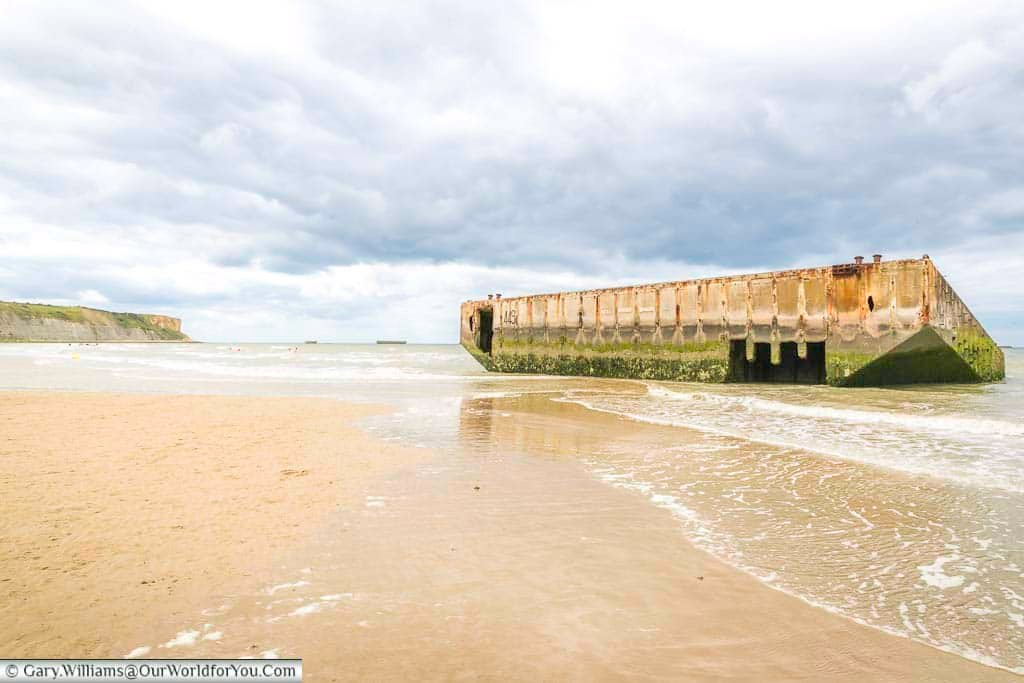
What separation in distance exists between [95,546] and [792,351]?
1916 cm

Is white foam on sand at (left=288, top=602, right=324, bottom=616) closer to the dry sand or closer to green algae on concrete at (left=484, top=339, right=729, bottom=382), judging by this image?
the dry sand

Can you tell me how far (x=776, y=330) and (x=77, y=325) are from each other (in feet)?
592

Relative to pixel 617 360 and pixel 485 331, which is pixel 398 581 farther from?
pixel 485 331

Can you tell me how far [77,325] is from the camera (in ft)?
480

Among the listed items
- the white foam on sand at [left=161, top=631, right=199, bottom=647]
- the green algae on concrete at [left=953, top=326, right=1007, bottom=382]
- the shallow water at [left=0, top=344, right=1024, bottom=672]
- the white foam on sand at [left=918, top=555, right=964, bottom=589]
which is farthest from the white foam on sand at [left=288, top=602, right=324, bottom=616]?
the green algae on concrete at [left=953, top=326, right=1007, bottom=382]


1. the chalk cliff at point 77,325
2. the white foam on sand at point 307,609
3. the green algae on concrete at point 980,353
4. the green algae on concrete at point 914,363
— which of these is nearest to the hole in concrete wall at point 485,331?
the green algae on concrete at point 914,363

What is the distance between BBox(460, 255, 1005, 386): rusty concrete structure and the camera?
1380 centimetres

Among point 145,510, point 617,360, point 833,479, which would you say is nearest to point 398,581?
point 145,510

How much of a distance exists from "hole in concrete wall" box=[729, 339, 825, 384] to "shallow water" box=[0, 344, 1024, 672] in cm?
433

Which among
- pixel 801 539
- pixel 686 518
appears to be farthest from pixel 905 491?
pixel 686 518

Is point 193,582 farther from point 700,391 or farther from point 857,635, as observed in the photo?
point 700,391

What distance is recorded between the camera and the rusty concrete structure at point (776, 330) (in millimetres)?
13797

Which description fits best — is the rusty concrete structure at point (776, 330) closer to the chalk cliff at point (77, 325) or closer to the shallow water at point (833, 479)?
the shallow water at point (833, 479)

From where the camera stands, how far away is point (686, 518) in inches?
165
